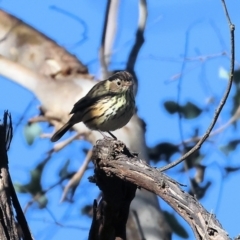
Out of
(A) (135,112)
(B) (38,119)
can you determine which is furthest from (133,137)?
(B) (38,119)

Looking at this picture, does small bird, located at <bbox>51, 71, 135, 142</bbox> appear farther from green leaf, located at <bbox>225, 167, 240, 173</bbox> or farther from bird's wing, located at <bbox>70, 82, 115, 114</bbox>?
green leaf, located at <bbox>225, 167, 240, 173</bbox>

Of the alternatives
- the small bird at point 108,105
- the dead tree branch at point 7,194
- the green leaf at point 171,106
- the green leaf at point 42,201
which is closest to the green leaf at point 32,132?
the green leaf at point 42,201

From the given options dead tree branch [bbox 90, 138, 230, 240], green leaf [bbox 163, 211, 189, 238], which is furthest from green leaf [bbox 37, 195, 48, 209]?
dead tree branch [bbox 90, 138, 230, 240]

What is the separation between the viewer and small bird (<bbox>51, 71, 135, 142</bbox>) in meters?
6.19

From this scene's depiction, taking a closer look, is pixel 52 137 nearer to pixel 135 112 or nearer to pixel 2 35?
pixel 135 112

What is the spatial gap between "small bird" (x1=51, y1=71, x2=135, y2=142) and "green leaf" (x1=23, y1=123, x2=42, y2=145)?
84cm

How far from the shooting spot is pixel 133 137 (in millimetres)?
6562

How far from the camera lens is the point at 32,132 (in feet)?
24.4

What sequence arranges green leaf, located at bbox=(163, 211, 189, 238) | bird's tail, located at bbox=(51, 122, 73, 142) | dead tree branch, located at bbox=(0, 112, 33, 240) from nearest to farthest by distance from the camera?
dead tree branch, located at bbox=(0, 112, 33, 240) < bird's tail, located at bbox=(51, 122, 73, 142) < green leaf, located at bbox=(163, 211, 189, 238)

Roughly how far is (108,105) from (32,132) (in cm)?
127

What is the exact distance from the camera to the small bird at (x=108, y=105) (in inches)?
244

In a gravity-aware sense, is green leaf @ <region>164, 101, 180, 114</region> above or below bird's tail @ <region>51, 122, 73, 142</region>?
above

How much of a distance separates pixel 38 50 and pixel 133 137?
1.81 m

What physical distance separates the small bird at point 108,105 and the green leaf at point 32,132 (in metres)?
0.84
